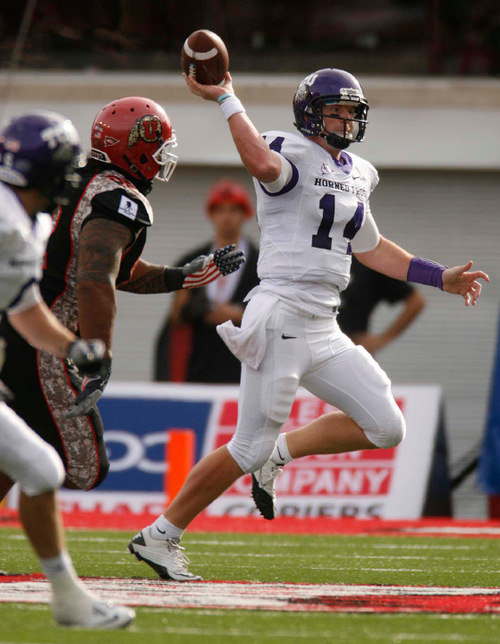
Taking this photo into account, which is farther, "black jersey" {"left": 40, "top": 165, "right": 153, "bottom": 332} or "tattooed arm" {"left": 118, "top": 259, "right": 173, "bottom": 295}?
"tattooed arm" {"left": 118, "top": 259, "right": 173, "bottom": 295}

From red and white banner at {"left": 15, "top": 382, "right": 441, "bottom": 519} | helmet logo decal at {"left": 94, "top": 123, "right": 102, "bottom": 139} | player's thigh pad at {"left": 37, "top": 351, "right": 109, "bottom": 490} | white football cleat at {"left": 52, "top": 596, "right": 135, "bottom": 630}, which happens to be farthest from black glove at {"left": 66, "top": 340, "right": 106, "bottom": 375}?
red and white banner at {"left": 15, "top": 382, "right": 441, "bottom": 519}

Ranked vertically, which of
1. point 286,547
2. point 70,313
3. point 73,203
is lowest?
point 286,547

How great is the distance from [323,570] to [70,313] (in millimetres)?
1596

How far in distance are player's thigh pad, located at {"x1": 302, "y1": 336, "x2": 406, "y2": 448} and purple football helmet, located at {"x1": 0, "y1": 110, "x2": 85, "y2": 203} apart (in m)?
1.60

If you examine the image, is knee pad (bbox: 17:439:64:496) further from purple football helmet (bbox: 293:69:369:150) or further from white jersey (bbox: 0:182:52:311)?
purple football helmet (bbox: 293:69:369:150)

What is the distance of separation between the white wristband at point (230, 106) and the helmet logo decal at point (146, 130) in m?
0.27

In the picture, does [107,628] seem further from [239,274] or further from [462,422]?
[462,422]

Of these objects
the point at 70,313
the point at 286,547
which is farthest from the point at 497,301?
the point at 70,313

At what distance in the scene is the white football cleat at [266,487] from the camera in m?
5.08

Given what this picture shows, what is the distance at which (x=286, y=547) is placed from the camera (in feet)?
21.4

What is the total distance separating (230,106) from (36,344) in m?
1.56

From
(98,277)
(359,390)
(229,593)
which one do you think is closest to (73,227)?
(98,277)

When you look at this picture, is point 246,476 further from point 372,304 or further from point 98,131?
point 98,131

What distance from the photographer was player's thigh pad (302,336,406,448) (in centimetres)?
484
